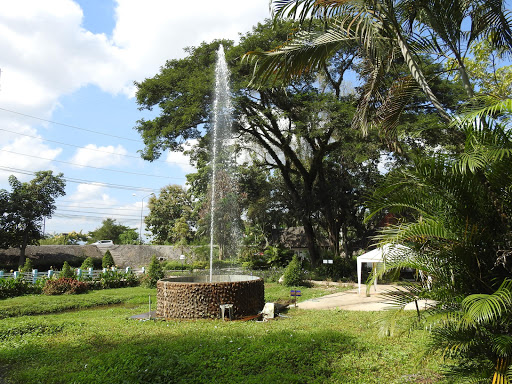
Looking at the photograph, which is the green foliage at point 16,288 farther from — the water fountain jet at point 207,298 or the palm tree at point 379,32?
the palm tree at point 379,32

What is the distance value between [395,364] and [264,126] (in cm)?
2011

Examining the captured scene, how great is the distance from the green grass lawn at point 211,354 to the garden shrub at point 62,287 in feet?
31.8

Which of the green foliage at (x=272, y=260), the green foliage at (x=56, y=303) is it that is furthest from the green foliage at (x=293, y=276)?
the green foliage at (x=56, y=303)

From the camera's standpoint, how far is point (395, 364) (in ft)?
18.6

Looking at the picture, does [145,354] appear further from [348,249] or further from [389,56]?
[348,249]

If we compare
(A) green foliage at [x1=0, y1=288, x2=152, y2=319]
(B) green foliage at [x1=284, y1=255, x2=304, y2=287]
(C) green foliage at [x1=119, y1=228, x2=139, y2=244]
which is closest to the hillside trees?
(B) green foliage at [x1=284, y1=255, x2=304, y2=287]

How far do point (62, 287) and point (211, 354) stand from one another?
15.5 m

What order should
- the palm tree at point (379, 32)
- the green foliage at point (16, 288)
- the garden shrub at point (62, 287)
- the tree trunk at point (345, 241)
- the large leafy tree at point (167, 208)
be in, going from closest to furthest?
the palm tree at point (379, 32), the green foliage at point (16, 288), the garden shrub at point (62, 287), the tree trunk at point (345, 241), the large leafy tree at point (167, 208)

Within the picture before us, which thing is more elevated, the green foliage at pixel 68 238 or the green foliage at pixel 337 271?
the green foliage at pixel 68 238

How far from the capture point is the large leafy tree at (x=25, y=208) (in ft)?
105

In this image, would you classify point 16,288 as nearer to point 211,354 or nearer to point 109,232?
point 211,354

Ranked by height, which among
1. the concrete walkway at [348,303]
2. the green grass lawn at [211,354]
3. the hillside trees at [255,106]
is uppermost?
the hillside trees at [255,106]

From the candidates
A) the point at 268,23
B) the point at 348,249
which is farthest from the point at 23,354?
the point at 348,249

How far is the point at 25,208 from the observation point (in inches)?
1313
